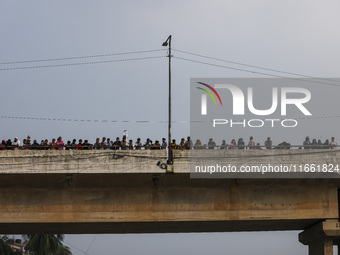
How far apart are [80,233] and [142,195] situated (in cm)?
608

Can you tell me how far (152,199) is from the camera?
30.9 m

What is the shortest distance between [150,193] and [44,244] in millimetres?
55561

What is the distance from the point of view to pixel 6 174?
29203 mm

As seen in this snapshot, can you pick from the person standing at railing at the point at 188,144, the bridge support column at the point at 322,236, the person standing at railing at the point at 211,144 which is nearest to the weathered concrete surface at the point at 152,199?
the bridge support column at the point at 322,236

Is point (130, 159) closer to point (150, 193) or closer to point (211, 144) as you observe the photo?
point (150, 193)

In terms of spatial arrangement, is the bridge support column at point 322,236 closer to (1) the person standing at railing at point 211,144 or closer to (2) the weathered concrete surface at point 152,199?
(2) the weathered concrete surface at point 152,199

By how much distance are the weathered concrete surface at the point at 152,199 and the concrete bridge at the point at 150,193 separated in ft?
0.16

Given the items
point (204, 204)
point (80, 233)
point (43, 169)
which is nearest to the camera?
point (43, 169)

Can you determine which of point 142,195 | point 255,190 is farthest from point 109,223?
point 255,190

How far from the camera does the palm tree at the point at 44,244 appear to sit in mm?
82375

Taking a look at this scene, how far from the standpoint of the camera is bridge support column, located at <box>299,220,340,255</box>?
31125mm

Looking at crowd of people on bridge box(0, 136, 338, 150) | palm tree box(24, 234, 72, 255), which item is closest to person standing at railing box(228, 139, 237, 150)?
crowd of people on bridge box(0, 136, 338, 150)

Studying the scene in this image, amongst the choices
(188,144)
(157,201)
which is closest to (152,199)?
(157,201)

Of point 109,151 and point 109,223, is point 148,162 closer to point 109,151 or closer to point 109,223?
point 109,151
